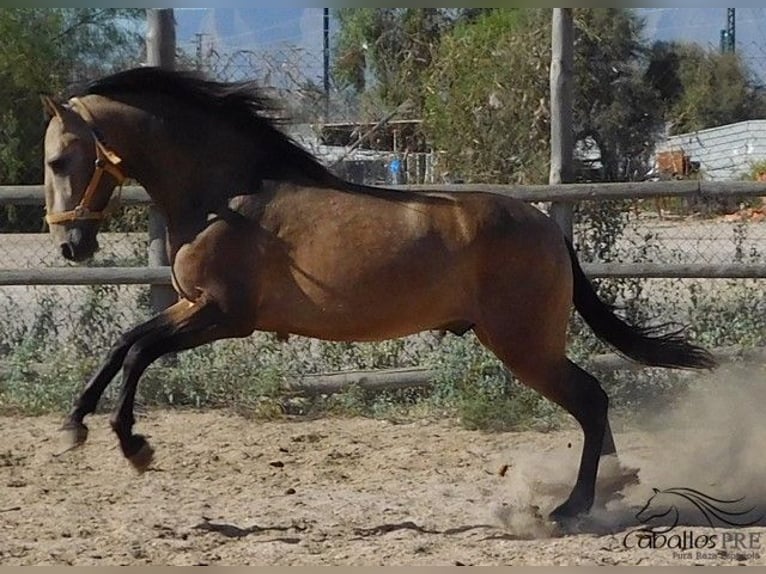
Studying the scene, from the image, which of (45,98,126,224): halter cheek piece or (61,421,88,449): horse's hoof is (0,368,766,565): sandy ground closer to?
(61,421,88,449): horse's hoof

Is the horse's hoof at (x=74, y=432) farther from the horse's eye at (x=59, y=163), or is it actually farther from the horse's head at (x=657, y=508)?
the horse's head at (x=657, y=508)

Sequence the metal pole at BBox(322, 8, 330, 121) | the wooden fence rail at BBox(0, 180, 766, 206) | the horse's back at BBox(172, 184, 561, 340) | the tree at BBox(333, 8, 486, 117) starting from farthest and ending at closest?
the tree at BBox(333, 8, 486, 117) → the metal pole at BBox(322, 8, 330, 121) → the wooden fence rail at BBox(0, 180, 766, 206) → the horse's back at BBox(172, 184, 561, 340)

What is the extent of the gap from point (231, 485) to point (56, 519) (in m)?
0.91

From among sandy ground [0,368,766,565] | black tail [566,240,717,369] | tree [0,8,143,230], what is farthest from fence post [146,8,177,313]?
tree [0,8,143,230]

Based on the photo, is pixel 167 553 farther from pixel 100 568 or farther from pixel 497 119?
pixel 497 119

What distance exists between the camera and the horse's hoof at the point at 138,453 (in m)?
4.91

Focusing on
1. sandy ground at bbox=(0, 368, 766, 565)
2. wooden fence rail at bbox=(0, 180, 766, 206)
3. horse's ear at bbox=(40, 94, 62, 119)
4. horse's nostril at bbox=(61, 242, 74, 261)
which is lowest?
sandy ground at bbox=(0, 368, 766, 565)

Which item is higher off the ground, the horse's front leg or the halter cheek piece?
the halter cheek piece

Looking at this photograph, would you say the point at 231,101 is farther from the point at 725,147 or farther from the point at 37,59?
the point at 725,147

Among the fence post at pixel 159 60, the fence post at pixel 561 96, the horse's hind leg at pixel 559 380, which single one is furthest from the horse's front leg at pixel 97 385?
the fence post at pixel 561 96

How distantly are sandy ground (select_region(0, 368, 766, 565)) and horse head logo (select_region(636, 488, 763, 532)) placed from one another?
0.05 meters

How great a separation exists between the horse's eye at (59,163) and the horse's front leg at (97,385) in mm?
724

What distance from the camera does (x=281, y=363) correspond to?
7410mm

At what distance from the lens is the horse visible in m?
4.94
